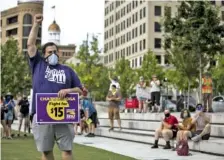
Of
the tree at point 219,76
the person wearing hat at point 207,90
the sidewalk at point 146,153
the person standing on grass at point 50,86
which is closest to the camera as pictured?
the person standing on grass at point 50,86

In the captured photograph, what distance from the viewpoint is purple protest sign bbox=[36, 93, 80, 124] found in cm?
621

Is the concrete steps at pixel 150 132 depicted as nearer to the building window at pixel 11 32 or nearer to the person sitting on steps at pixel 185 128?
the person sitting on steps at pixel 185 128

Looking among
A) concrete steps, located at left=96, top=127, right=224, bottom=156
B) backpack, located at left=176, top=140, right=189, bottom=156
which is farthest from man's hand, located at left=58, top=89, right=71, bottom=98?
backpack, located at left=176, top=140, right=189, bottom=156

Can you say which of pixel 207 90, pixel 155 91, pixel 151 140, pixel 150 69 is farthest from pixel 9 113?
pixel 150 69

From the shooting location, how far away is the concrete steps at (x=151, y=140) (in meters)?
12.3

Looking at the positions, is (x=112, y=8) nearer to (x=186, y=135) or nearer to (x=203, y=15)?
(x=203, y=15)

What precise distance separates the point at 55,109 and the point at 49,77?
1.38 feet

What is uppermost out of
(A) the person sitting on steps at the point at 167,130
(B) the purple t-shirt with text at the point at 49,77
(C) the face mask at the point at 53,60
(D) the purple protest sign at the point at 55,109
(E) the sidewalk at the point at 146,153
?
(C) the face mask at the point at 53,60

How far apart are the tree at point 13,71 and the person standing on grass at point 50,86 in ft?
184

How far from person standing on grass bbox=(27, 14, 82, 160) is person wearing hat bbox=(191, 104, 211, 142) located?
7.61 metres

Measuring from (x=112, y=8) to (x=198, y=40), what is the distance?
90.9 m

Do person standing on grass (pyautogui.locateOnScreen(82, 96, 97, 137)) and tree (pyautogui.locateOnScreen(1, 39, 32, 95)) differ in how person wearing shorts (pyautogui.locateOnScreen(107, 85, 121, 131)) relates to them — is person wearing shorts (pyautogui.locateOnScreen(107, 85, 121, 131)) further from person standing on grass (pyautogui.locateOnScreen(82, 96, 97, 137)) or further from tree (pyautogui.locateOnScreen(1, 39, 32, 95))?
tree (pyautogui.locateOnScreen(1, 39, 32, 95))

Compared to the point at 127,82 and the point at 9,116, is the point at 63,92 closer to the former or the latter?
the point at 9,116

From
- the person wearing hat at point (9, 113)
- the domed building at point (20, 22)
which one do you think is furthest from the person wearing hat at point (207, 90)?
the domed building at point (20, 22)
